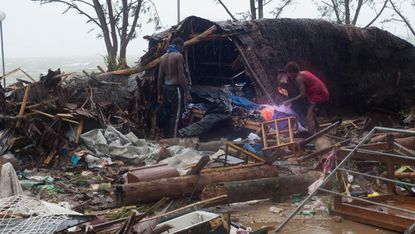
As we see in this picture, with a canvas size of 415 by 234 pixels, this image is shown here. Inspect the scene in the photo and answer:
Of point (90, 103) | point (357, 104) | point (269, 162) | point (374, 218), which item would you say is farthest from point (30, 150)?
point (357, 104)

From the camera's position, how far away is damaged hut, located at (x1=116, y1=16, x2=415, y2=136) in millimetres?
11133

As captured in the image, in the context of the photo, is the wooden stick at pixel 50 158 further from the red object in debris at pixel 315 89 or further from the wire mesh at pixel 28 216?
the red object in debris at pixel 315 89

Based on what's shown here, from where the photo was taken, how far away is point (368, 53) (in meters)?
13.6

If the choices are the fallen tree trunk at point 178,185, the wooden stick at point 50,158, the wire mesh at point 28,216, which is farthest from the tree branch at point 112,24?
the wire mesh at point 28,216

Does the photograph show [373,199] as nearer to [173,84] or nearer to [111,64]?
[173,84]

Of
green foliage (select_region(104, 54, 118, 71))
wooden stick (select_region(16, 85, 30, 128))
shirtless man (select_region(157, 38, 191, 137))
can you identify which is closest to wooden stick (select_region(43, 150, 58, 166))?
wooden stick (select_region(16, 85, 30, 128))

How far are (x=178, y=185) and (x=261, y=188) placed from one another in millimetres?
974

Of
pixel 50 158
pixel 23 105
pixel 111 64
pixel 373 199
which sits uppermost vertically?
pixel 111 64

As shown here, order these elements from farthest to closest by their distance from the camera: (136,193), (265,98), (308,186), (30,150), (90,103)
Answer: (265,98) < (90,103) < (30,150) < (308,186) < (136,193)

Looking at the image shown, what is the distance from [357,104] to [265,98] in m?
4.26

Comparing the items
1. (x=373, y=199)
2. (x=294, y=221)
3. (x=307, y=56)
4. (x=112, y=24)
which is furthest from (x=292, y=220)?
(x=112, y=24)

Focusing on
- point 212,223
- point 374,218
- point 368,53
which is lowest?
point 374,218

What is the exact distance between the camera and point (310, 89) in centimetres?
877

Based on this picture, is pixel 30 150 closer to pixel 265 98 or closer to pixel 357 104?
pixel 265 98
